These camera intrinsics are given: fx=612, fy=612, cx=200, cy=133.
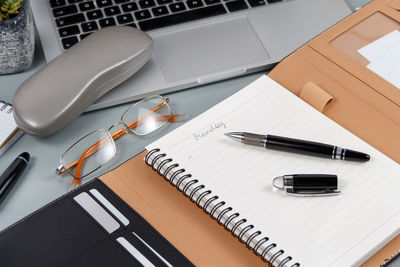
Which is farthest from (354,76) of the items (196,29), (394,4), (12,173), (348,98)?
(12,173)

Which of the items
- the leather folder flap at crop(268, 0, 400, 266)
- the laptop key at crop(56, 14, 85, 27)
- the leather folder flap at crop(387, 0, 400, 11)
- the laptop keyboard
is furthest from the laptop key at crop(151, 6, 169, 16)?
the leather folder flap at crop(387, 0, 400, 11)

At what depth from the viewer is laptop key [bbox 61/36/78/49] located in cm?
93

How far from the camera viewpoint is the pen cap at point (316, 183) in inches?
27.6

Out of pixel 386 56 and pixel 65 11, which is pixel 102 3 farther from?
pixel 386 56

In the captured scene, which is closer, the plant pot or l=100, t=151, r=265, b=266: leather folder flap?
l=100, t=151, r=265, b=266: leather folder flap

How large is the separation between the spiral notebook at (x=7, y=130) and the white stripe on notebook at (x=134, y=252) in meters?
0.25

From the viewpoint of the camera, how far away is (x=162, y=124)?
87 centimetres

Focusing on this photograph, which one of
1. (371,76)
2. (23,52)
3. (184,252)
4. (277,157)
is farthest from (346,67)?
(23,52)

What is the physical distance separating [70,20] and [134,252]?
1.42 feet

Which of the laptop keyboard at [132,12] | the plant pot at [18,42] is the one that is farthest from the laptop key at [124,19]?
the plant pot at [18,42]

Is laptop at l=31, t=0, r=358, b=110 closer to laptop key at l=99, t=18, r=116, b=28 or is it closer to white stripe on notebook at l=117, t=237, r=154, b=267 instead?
laptop key at l=99, t=18, r=116, b=28

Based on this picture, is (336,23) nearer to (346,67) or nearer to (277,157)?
(346,67)

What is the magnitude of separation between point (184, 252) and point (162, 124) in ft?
0.77

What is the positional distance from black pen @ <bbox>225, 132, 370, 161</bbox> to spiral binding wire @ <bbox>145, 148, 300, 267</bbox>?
0.08 metres
